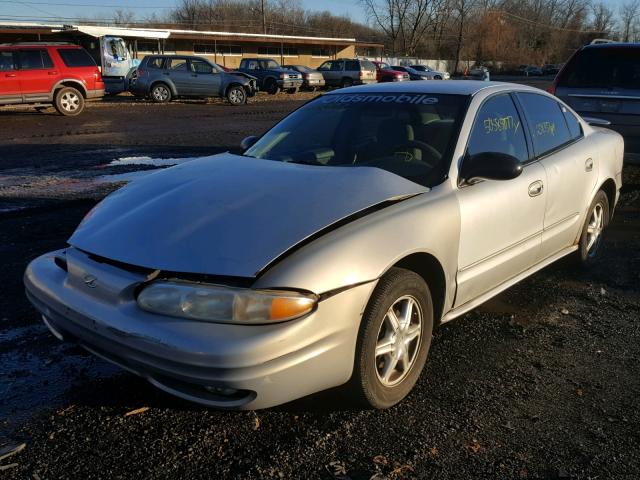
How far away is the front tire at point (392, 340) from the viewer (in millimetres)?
2699

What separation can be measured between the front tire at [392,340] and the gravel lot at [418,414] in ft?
0.43

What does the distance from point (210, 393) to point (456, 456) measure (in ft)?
3.66

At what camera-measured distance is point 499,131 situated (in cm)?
387

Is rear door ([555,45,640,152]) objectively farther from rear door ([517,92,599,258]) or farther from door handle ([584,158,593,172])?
door handle ([584,158,593,172])

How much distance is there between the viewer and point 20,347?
3562mm

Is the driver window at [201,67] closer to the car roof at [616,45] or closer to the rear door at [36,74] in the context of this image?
the rear door at [36,74]

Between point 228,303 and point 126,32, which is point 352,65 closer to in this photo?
point 126,32

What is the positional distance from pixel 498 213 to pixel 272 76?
2743 cm

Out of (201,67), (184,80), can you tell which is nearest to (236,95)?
(201,67)

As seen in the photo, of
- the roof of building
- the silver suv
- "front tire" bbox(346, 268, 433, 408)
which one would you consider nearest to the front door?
"front tire" bbox(346, 268, 433, 408)

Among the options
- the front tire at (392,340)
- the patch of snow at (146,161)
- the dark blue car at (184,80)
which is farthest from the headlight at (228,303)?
the dark blue car at (184,80)

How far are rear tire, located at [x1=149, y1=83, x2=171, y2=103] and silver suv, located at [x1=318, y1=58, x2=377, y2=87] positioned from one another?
12499 millimetres

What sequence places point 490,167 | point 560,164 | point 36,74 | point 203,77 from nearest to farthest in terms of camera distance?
1. point 490,167
2. point 560,164
3. point 36,74
4. point 203,77

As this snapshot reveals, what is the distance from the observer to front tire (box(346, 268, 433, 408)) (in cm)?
270
